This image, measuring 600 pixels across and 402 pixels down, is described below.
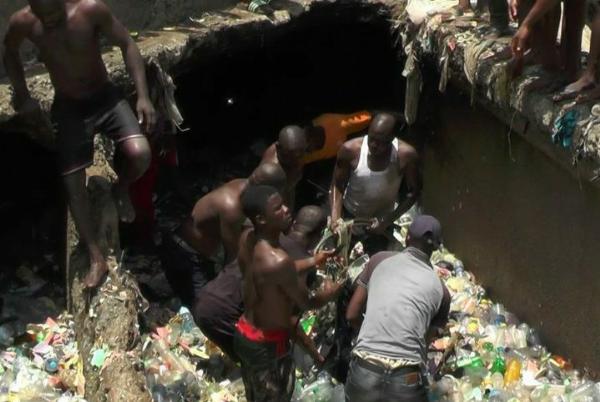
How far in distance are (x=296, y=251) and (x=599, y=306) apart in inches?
81.8

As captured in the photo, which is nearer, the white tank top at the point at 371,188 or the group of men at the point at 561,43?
the group of men at the point at 561,43

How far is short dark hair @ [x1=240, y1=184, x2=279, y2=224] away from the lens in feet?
20.9

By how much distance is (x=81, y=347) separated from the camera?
24.3 feet

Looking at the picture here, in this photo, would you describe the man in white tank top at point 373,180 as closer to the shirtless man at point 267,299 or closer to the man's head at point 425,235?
the shirtless man at point 267,299

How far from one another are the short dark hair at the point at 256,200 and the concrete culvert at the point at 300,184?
127 centimetres

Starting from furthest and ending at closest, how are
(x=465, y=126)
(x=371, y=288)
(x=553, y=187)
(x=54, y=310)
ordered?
1. (x=465, y=126)
2. (x=54, y=310)
3. (x=553, y=187)
4. (x=371, y=288)

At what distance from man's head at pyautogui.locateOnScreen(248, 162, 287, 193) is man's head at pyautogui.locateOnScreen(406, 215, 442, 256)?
116cm

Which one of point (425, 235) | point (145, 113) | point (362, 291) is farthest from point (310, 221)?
point (145, 113)

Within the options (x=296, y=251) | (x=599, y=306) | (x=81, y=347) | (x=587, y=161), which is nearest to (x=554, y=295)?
(x=599, y=306)

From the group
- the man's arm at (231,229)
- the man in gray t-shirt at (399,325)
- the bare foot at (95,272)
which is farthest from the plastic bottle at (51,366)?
the man in gray t-shirt at (399,325)

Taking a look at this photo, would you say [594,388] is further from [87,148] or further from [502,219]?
[87,148]

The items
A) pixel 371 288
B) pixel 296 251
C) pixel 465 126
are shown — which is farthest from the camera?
pixel 465 126

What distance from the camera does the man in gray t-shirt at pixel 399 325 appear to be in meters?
6.19

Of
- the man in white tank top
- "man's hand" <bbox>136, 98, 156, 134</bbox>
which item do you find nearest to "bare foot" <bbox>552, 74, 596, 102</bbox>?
the man in white tank top
